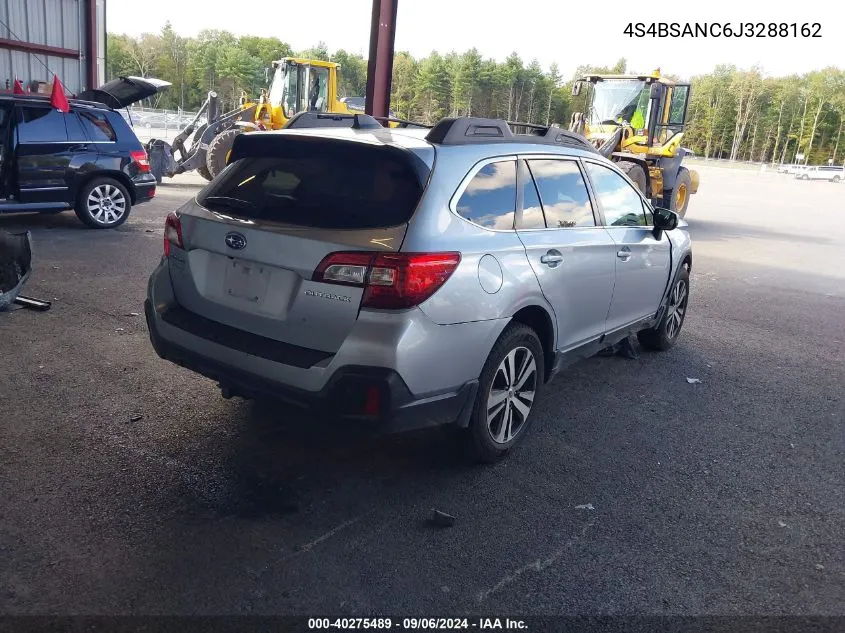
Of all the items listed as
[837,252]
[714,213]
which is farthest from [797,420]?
[714,213]

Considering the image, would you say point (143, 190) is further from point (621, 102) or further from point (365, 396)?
point (621, 102)

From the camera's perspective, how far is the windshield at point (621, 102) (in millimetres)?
16250

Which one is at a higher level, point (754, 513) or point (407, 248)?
point (407, 248)

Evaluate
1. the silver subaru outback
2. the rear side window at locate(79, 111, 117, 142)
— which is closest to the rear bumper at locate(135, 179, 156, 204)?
the rear side window at locate(79, 111, 117, 142)

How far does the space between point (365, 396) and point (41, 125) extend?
8734 mm

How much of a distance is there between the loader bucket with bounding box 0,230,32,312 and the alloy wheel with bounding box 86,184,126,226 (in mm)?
4430

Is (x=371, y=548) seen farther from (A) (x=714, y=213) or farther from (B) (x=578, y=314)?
(A) (x=714, y=213)

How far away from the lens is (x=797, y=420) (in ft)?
16.4

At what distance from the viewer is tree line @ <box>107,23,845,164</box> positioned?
50.7 meters

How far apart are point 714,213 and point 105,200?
17.1 m

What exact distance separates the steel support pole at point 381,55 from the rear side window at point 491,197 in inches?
366

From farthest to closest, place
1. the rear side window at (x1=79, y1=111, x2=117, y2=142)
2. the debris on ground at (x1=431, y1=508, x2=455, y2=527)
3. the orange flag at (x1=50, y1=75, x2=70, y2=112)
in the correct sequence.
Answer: the rear side window at (x1=79, y1=111, x2=117, y2=142) < the orange flag at (x1=50, y1=75, x2=70, y2=112) < the debris on ground at (x1=431, y1=508, x2=455, y2=527)

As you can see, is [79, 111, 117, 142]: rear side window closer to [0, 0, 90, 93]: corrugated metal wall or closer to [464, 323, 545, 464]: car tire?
[0, 0, 90, 93]: corrugated metal wall

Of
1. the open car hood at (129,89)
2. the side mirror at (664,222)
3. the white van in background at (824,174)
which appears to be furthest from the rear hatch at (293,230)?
the white van in background at (824,174)
